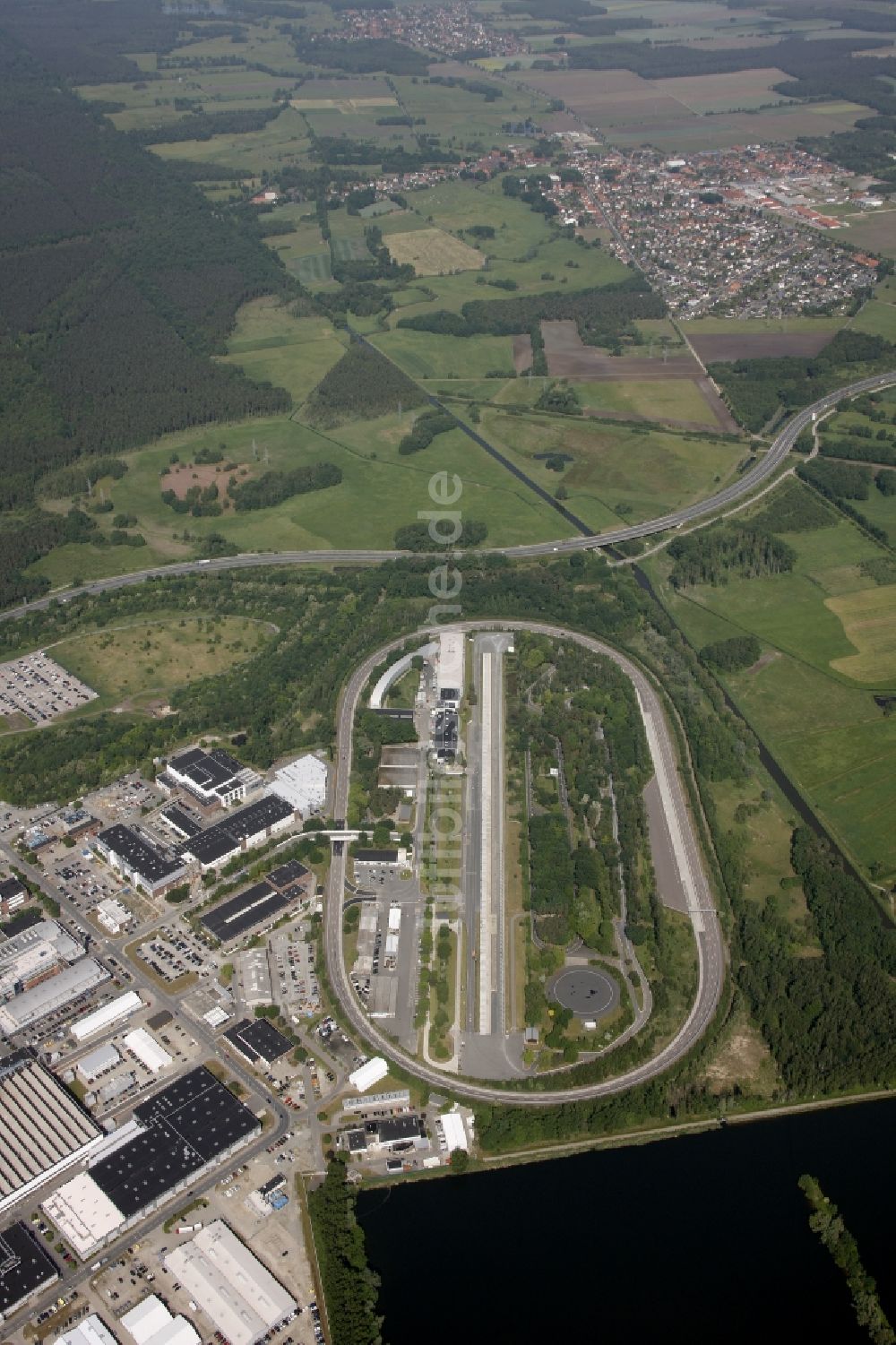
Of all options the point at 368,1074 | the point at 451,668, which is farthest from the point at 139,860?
the point at 451,668

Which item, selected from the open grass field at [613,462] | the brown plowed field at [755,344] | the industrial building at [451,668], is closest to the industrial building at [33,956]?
the industrial building at [451,668]

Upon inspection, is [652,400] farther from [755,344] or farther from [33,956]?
[33,956]

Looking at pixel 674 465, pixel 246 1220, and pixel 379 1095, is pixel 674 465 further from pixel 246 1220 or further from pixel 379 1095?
pixel 246 1220

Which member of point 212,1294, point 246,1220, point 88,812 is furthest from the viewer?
point 88,812

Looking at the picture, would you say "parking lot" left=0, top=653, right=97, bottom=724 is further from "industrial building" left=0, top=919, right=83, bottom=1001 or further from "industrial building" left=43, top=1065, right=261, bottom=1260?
"industrial building" left=43, top=1065, right=261, bottom=1260

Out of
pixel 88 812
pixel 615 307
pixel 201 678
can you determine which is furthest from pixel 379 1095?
pixel 615 307

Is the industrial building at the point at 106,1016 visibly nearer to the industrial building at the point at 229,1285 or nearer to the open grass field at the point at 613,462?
the industrial building at the point at 229,1285

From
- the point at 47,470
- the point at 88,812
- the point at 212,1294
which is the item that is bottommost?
the point at 212,1294
